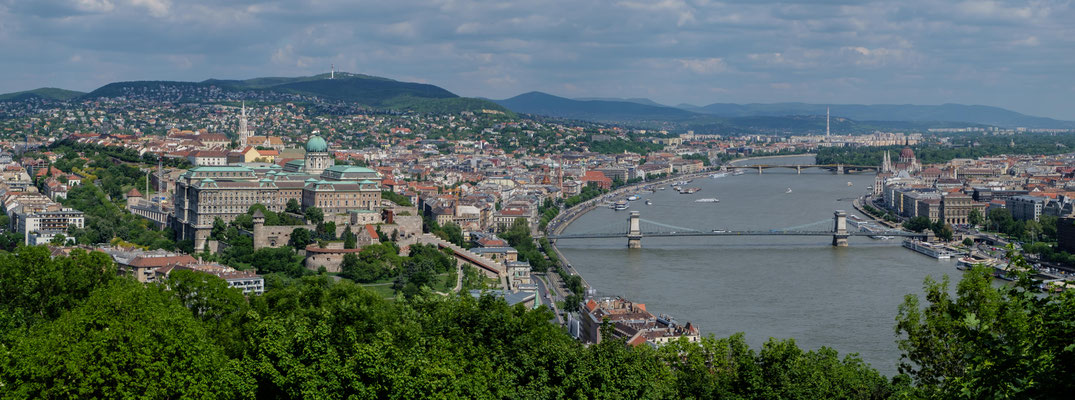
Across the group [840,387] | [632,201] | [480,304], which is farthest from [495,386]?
[632,201]

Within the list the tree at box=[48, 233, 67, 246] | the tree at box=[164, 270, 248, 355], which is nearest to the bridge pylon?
the tree at box=[48, 233, 67, 246]

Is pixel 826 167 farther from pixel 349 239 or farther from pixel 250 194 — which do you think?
pixel 349 239

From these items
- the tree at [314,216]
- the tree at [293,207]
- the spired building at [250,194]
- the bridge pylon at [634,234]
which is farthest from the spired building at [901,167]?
the tree at [314,216]

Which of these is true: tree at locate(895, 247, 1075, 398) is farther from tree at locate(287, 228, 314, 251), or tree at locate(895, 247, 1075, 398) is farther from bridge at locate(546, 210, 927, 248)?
bridge at locate(546, 210, 927, 248)

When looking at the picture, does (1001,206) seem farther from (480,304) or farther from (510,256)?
(480,304)

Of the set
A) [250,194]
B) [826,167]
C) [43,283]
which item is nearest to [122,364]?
[43,283]

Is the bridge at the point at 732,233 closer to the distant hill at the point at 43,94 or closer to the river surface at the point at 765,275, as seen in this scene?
the river surface at the point at 765,275
